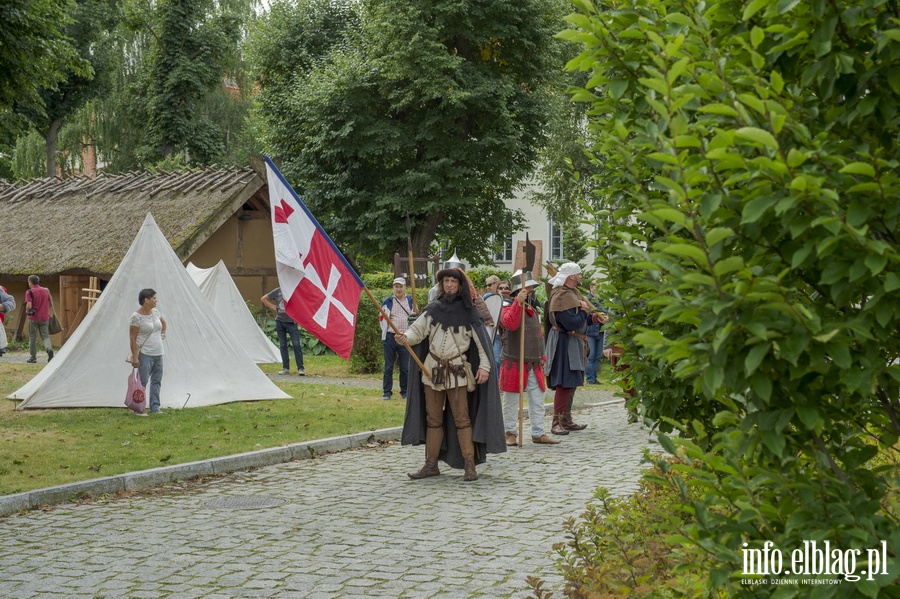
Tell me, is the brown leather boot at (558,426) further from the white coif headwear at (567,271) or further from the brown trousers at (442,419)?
the brown trousers at (442,419)

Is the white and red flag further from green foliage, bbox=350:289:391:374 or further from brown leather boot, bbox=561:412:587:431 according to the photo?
green foliage, bbox=350:289:391:374

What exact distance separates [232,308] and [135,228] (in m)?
5.79

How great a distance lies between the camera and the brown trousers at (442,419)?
1005cm

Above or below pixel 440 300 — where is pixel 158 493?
below

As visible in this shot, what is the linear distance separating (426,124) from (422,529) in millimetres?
22794

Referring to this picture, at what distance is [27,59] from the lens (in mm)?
12633

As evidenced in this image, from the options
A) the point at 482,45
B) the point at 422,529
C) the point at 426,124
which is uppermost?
the point at 482,45

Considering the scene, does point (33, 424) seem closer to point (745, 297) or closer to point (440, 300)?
point (440, 300)

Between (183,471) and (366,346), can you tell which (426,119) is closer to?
(366,346)

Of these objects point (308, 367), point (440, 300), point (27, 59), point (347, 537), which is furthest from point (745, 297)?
point (308, 367)

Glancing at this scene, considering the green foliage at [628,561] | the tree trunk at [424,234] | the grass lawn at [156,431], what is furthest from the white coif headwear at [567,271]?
the tree trunk at [424,234]

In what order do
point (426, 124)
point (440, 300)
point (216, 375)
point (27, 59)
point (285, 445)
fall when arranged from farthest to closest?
point (426, 124) → point (216, 375) → point (27, 59) → point (285, 445) → point (440, 300)

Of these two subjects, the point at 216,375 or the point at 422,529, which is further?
the point at 216,375

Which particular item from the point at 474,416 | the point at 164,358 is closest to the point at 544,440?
the point at 474,416
